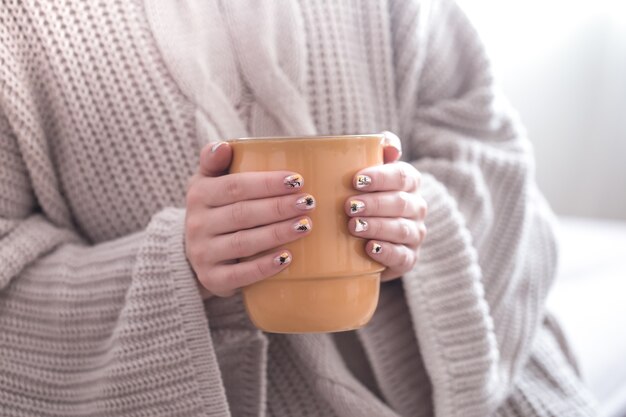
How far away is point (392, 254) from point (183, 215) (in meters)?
0.20

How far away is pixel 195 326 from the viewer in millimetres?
523

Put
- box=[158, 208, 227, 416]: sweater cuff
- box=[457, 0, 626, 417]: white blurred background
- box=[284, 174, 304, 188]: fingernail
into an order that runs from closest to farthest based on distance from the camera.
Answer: box=[284, 174, 304, 188]: fingernail → box=[158, 208, 227, 416]: sweater cuff → box=[457, 0, 626, 417]: white blurred background

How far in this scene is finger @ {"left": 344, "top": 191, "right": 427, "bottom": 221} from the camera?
1.36 feet

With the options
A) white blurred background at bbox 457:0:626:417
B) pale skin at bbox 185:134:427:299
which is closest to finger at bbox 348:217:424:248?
pale skin at bbox 185:134:427:299

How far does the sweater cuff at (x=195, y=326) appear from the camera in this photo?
0.52 meters

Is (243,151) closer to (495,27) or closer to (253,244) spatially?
(253,244)

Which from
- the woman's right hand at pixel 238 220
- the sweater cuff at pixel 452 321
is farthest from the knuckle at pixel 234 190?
the sweater cuff at pixel 452 321

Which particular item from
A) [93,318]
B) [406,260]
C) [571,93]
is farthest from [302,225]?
[571,93]

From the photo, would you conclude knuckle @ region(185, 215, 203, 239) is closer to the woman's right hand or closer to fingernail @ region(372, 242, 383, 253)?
the woman's right hand

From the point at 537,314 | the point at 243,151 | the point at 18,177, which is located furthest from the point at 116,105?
the point at 537,314

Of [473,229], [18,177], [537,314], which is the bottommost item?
[537,314]

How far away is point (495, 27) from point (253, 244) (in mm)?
1253

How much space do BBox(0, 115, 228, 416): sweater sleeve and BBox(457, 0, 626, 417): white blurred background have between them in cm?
91

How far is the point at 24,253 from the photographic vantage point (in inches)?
22.5
